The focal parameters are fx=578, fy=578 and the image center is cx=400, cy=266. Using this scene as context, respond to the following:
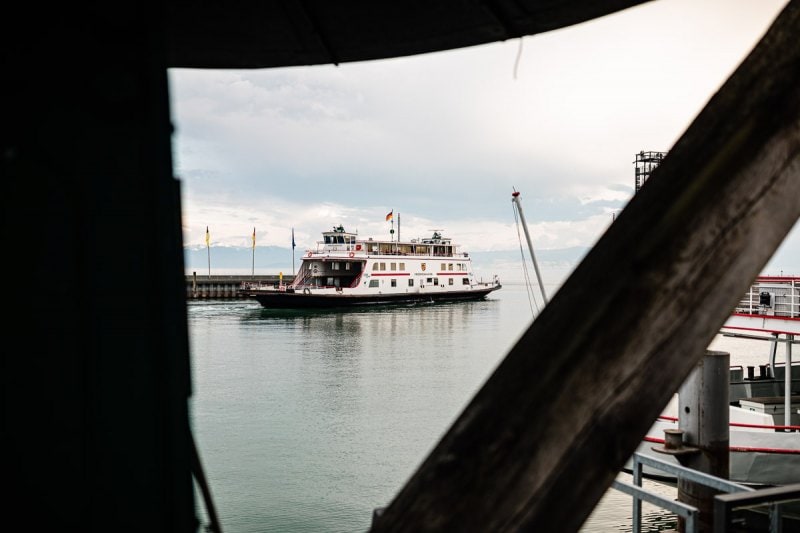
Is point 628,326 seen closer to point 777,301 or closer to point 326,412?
point 777,301

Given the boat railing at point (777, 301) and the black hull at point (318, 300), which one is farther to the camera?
the black hull at point (318, 300)

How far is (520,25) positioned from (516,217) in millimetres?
13387

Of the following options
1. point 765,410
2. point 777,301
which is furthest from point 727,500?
point 765,410

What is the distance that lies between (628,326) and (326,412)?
1652 cm

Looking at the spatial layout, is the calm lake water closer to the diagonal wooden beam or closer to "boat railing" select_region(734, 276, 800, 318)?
the diagonal wooden beam

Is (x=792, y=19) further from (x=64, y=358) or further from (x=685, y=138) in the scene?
(x=64, y=358)

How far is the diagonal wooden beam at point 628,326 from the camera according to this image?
572 millimetres

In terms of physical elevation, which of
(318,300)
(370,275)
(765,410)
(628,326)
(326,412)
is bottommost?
(326,412)

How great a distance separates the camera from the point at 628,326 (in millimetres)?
599

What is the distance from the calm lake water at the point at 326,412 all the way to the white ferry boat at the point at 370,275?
593 centimetres

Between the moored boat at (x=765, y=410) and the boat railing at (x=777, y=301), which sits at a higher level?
the boat railing at (x=777, y=301)

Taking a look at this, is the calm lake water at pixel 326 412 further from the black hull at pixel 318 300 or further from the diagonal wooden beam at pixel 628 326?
the black hull at pixel 318 300

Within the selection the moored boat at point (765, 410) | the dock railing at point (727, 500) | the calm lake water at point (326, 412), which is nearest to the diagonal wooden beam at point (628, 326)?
the dock railing at point (727, 500)

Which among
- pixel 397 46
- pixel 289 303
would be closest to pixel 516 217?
pixel 397 46
